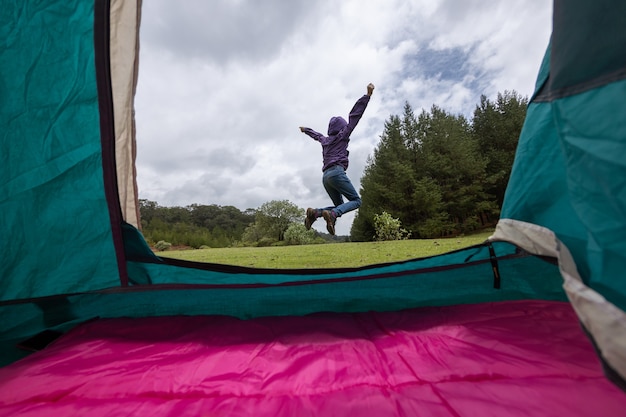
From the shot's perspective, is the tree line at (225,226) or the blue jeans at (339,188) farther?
the tree line at (225,226)

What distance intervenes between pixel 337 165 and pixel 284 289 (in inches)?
69.3

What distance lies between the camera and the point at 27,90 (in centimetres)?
92

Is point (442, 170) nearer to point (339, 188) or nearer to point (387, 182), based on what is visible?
point (387, 182)

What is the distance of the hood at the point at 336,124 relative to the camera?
2.81 m

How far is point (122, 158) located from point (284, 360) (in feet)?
2.79

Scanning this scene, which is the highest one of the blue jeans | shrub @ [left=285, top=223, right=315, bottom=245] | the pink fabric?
the blue jeans

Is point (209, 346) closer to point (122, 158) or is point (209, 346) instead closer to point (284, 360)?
point (284, 360)

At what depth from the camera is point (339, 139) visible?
9.09 ft

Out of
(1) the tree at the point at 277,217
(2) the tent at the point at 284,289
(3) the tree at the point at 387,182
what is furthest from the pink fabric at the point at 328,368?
(3) the tree at the point at 387,182

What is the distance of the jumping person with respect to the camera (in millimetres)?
2703

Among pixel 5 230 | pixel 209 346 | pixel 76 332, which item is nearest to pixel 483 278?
pixel 209 346

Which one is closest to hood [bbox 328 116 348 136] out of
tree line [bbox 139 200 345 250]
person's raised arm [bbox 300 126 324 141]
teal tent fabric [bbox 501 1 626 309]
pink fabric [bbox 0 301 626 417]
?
person's raised arm [bbox 300 126 324 141]

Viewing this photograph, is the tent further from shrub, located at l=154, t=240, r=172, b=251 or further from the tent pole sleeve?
shrub, located at l=154, t=240, r=172, b=251

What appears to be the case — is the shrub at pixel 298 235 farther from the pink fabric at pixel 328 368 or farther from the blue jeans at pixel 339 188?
the pink fabric at pixel 328 368
